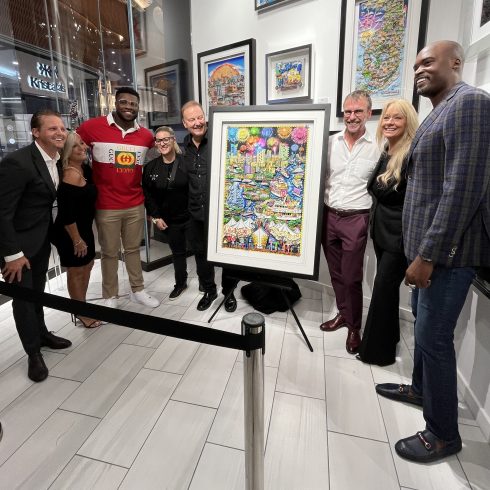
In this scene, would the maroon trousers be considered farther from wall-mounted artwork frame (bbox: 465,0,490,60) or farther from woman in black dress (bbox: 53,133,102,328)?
woman in black dress (bbox: 53,133,102,328)

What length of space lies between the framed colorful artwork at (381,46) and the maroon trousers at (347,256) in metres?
0.97

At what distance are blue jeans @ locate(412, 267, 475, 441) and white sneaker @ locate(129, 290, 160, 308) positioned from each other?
215 cm

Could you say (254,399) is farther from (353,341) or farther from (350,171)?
(350,171)

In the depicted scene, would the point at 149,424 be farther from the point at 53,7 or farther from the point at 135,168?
the point at 53,7

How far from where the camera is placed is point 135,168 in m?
2.62

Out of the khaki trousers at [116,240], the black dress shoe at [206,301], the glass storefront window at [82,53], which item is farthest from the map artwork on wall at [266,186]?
the glass storefront window at [82,53]

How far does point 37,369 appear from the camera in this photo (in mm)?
1996

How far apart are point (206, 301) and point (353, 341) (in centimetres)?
124

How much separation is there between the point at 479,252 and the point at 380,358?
3.58 feet

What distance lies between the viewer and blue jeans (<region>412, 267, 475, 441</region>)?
49.9 inches

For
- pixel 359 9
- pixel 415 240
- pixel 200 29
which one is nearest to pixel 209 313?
pixel 415 240

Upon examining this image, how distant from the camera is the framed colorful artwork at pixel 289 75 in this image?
279 cm

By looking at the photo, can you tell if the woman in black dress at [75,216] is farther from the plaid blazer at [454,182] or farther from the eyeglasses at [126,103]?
the plaid blazer at [454,182]

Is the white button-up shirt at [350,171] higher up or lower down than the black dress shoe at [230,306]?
higher up
